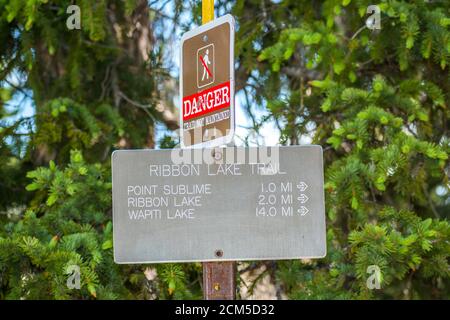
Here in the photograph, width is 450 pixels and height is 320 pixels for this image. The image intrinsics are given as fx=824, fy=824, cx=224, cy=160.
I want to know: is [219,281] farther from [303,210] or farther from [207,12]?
[207,12]

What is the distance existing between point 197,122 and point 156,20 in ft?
11.3

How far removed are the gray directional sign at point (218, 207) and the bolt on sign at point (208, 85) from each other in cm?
7

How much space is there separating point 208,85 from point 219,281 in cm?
68

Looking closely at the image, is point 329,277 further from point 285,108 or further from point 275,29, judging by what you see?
point 275,29

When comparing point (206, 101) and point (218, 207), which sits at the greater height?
point (206, 101)

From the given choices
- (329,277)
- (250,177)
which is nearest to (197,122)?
(250,177)

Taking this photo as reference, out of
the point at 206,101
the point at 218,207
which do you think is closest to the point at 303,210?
the point at 218,207

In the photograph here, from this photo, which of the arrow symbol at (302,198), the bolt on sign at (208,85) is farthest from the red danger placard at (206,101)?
the arrow symbol at (302,198)

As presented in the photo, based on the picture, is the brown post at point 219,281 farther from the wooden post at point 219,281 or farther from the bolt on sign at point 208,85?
the bolt on sign at point 208,85

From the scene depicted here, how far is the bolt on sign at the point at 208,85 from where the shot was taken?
274cm

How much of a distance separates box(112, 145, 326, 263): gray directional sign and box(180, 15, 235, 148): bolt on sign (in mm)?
71

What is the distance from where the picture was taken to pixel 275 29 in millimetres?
5332

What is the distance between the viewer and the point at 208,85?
9.20 feet

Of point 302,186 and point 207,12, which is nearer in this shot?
point 302,186
